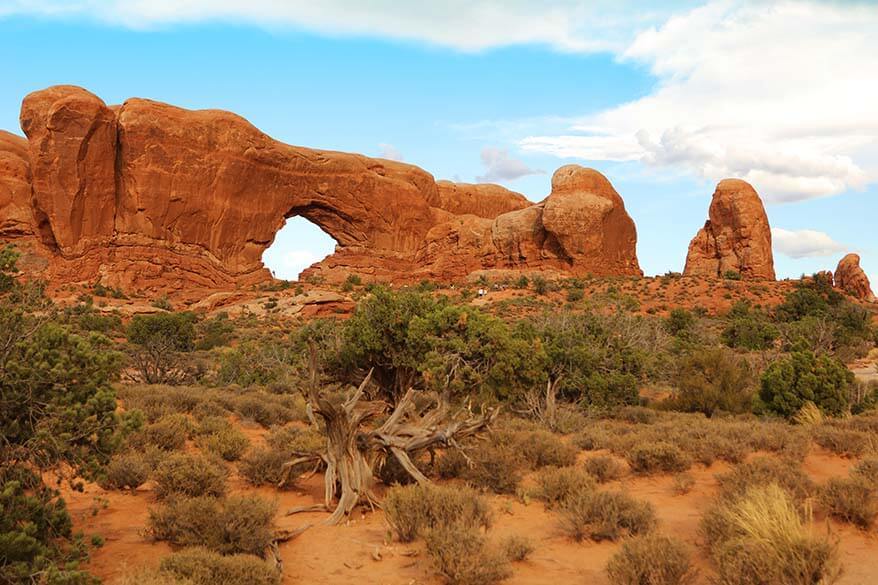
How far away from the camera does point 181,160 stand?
4669 centimetres

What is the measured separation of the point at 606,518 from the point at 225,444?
6018 mm

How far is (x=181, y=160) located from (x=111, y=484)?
4266 centimetres

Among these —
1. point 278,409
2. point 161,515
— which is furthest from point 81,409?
point 278,409

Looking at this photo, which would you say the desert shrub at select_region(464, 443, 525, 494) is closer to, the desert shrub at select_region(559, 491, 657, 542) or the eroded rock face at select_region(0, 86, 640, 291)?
the desert shrub at select_region(559, 491, 657, 542)

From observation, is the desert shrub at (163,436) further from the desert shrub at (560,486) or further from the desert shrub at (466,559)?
the desert shrub at (560,486)

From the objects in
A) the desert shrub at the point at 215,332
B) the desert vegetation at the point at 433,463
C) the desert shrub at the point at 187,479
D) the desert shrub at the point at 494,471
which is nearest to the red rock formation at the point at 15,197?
the desert shrub at the point at 215,332

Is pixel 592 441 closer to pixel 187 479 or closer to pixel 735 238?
pixel 187 479

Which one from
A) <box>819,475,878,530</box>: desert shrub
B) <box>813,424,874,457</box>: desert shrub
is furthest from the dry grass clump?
<box>813,424,874,457</box>: desert shrub

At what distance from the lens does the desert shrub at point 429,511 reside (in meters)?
6.74

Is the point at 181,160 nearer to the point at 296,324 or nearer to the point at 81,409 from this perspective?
the point at 296,324

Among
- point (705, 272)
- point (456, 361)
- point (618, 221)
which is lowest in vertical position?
point (456, 361)

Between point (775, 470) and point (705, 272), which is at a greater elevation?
point (705, 272)

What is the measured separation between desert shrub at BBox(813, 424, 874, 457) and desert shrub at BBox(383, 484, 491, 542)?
622cm

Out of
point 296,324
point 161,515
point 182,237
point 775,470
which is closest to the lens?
point 161,515
